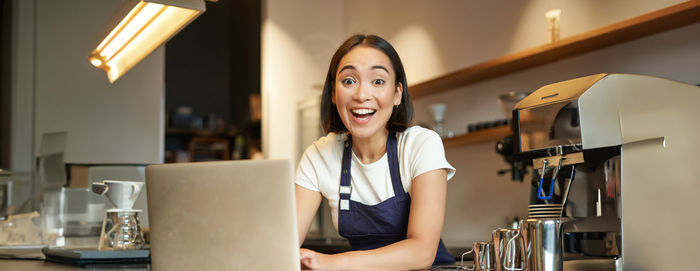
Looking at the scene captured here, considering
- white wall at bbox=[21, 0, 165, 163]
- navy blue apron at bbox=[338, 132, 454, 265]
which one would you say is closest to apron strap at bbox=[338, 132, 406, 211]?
navy blue apron at bbox=[338, 132, 454, 265]

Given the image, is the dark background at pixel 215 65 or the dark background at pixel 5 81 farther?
the dark background at pixel 215 65

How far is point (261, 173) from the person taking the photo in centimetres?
92

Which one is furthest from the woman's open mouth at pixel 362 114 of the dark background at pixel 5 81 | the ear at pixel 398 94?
the dark background at pixel 5 81

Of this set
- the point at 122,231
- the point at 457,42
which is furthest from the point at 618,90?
the point at 457,42

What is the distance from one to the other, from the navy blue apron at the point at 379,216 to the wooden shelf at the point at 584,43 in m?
1.29

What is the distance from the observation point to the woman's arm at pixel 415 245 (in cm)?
121

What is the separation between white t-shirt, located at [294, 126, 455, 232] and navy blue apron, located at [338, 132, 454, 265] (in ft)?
0.04

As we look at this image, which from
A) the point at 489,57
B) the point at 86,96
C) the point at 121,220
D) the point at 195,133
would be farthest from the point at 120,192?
the point at 195,133

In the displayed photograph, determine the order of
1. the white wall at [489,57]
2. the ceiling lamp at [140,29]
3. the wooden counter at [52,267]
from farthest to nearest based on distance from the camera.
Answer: the white wall at [489,57] < the ceiling lamp at [140,29] < the wooden counter at [52,267]

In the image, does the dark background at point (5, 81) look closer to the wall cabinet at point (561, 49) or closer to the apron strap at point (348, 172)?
the wall cabinet at point (561, 49)

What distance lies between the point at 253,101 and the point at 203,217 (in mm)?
4878

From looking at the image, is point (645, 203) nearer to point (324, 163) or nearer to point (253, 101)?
point (324, 163)

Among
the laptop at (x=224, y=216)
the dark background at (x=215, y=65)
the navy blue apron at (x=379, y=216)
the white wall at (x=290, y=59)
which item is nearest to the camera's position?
the laptop at (x=224, y=216)

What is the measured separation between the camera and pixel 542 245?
1074 mm
